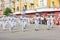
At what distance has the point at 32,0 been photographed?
64.0 metres

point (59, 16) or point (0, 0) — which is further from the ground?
point (0, 0)

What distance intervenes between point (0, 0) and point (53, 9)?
131ft

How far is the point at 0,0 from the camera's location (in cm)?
8706

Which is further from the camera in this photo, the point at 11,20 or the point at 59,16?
the point at 59,16

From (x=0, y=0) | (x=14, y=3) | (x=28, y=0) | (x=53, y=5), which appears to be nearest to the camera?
(x=53, y=5)

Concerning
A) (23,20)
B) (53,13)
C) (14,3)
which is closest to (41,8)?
(53,13)

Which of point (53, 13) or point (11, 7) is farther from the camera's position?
point (11, 7)

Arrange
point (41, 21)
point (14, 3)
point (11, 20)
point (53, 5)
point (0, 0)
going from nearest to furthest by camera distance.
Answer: point (11, 20), point (41, 21), point (53, 5), point (14, 3), point (0, 0)

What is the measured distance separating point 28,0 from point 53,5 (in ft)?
43.3

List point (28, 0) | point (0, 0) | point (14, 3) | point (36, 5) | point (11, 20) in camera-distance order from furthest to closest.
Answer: point (0, 0) → point (14, 3) → point (28, 0) → point (36, 5) → point (11, 20)

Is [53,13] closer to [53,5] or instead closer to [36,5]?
[53,5]

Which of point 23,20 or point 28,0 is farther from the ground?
point 28,0

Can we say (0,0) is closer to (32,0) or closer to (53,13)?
(32,0)

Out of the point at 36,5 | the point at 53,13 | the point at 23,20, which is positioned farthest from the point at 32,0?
the point at 23,20
